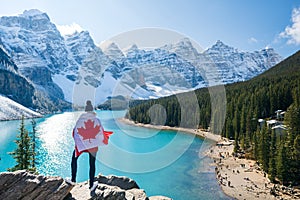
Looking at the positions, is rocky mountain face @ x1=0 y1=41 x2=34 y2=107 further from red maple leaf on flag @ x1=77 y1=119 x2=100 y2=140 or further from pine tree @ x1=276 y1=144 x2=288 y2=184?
red maple leaf on flag @ x1=77 y1=119 x2=100 y2=140

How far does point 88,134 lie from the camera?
329 inches

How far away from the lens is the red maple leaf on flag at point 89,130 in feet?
27.2

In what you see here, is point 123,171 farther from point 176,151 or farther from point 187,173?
point 176,151

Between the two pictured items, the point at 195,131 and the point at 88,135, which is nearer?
the point at 88,135

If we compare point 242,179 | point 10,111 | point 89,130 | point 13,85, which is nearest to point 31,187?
point 89,130

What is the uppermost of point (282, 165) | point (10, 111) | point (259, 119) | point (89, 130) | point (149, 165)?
point (89, 130)

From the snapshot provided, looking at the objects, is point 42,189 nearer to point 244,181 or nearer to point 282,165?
point 282,165

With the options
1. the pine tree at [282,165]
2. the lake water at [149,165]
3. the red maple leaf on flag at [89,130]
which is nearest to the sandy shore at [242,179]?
the pine tree at [282,165]

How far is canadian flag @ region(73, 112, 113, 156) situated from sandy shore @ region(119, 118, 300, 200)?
23563mm

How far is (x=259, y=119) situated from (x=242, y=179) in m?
A: 28.9

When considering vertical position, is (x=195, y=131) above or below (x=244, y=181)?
above

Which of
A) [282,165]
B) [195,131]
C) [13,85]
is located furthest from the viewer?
[13,85]

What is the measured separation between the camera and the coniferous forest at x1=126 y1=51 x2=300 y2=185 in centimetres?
3078

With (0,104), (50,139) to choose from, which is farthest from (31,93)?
(50,139)
